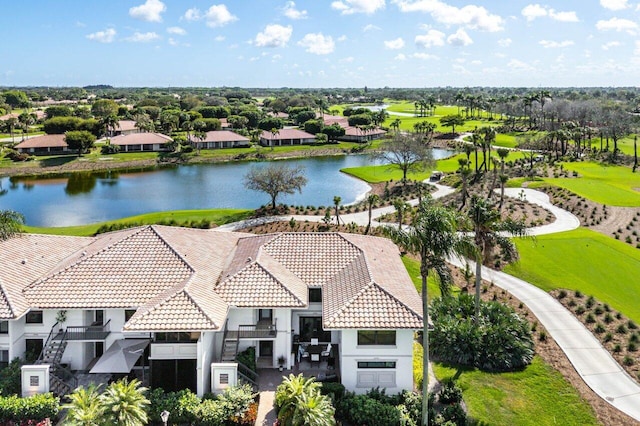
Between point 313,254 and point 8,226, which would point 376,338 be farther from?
point 8,226

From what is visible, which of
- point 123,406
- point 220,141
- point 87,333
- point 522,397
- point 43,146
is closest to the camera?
point 123,406

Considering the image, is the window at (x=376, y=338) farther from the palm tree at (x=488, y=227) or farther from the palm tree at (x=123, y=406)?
the palm tree at (x=123, y=406)

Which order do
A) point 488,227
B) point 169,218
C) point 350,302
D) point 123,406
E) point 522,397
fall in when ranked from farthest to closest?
point 169,218 < point 488,227 < point 350,302 < point 522,397 < point 123,406

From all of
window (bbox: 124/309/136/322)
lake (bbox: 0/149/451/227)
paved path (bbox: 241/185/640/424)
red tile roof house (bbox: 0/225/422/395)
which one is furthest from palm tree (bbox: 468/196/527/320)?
lake (bbox: 0/149/451/227)

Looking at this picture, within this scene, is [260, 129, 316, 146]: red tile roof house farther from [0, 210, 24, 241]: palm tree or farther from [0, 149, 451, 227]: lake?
[0, 210, 24, 241]: palm tree

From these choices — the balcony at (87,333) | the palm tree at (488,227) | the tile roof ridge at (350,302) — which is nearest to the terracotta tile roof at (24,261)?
the balcony at (87,333)

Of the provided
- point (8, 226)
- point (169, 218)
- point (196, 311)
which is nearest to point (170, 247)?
point (196, 311)

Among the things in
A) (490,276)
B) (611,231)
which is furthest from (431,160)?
(490,276)
